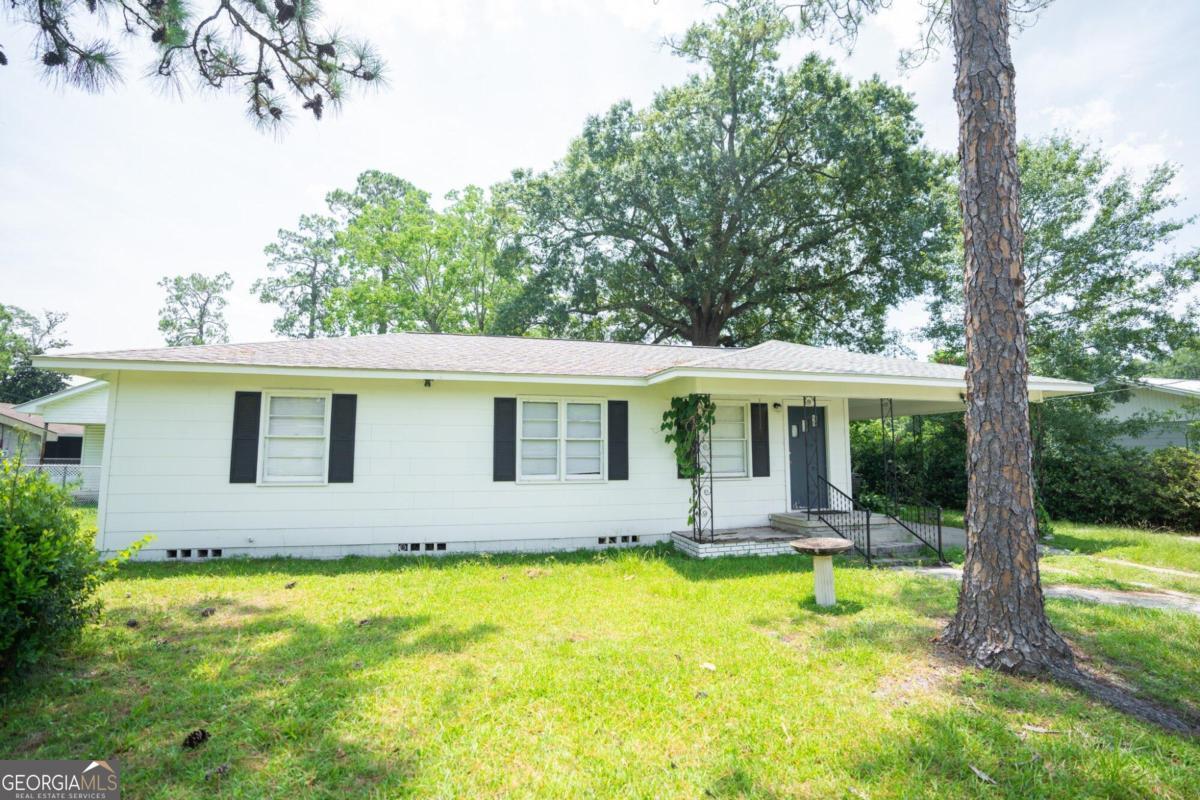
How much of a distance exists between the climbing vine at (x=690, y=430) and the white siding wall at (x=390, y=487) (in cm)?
26

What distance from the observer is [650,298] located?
2136 centimetres

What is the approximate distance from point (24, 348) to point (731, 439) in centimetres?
5215

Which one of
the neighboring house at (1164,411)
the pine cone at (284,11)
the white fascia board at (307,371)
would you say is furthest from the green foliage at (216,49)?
the neighboring house at (1164,411)

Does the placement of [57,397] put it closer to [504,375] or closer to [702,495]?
[504,375]

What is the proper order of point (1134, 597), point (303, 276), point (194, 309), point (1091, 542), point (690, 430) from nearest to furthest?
1. point (1134, 597)
2. point (690, 430)
3. point (1091, 542)
4. point (303, 276)
5. point (194, 309)

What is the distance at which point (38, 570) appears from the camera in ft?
11.3

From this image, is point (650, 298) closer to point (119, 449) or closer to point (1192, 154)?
point (1192, 154)

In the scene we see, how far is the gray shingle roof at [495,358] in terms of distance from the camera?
7.81 metres

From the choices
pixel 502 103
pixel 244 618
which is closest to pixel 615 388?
pixel 244 618

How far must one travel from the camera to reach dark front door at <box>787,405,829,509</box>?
10.1m

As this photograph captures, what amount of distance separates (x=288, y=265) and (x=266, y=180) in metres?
26.3

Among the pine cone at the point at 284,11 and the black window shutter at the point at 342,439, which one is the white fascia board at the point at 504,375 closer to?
the black window shutter at the point at 342,439

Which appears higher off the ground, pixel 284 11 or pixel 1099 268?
pixel 1099 268
